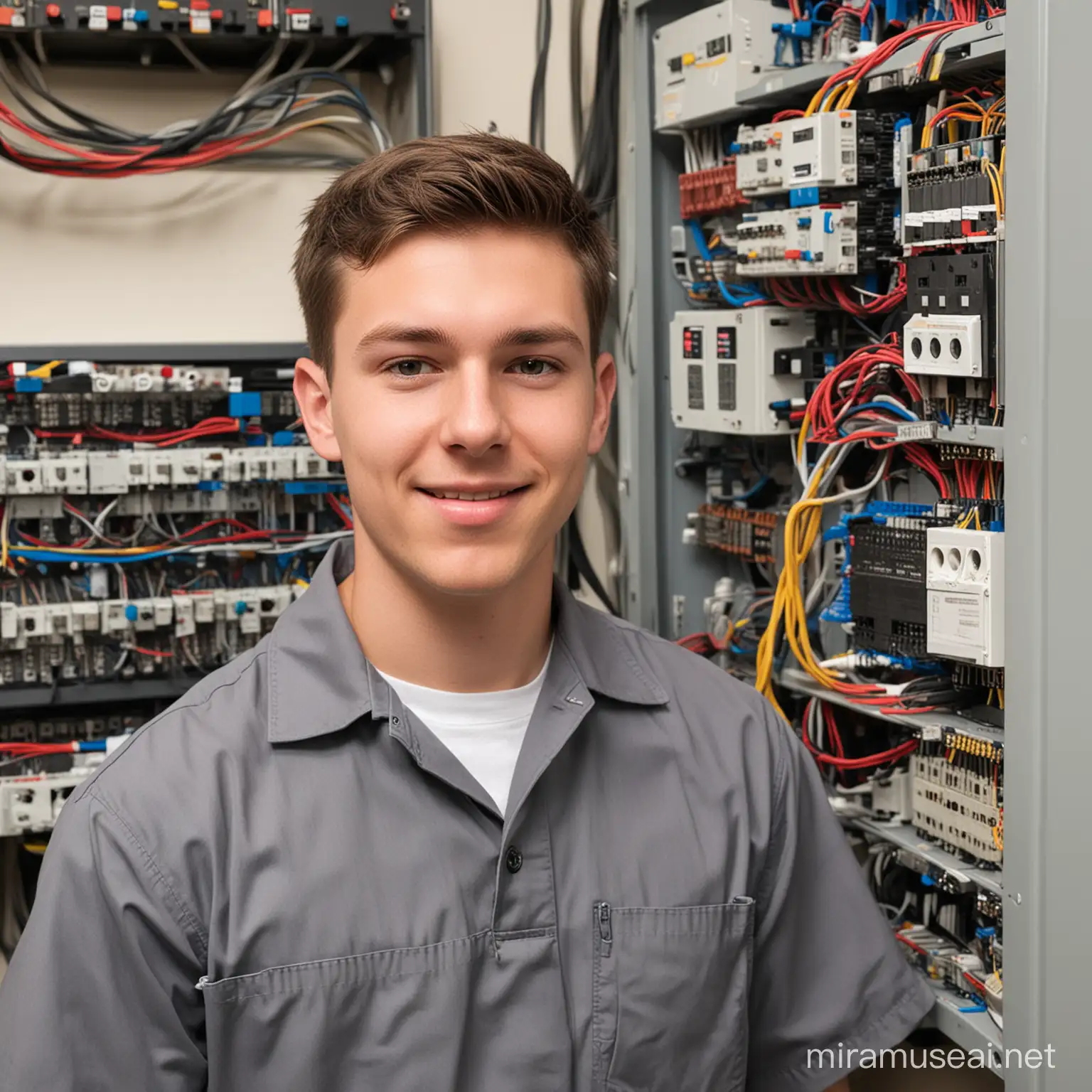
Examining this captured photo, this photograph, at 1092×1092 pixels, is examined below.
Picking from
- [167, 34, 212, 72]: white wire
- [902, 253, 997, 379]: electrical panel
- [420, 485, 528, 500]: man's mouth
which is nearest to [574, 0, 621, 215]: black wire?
[167, 34, 212, 72]: white wire

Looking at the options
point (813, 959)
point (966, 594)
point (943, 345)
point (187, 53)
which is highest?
point (187, 53)

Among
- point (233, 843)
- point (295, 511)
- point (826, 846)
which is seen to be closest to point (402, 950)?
point (233, 843)

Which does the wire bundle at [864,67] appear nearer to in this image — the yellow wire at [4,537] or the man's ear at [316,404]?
the man's ear at [316,404]

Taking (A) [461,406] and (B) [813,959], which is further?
(B) [813,959]

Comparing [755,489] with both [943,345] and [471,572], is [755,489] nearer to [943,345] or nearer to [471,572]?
[943,345]

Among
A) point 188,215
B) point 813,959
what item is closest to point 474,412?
point 813,959

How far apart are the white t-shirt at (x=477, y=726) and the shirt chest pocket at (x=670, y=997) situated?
0.17 meters

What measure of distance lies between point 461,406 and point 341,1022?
578 millimetres

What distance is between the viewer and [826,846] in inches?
60.5

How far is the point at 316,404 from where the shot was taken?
1.46 meters

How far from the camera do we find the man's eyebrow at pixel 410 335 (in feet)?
4.18

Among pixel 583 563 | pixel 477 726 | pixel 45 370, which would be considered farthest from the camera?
pixel 583 563

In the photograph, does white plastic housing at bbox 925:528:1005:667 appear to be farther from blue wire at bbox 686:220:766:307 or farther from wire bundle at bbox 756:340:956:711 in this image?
blue wire at bbox 686:220:766:307

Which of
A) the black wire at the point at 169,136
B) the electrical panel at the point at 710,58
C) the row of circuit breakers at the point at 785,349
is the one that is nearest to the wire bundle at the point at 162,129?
the black wire at the point at 169,136
